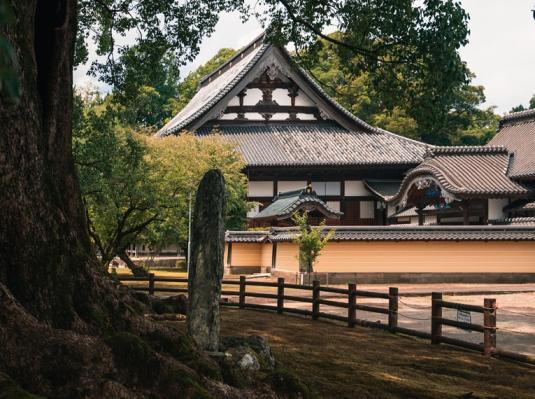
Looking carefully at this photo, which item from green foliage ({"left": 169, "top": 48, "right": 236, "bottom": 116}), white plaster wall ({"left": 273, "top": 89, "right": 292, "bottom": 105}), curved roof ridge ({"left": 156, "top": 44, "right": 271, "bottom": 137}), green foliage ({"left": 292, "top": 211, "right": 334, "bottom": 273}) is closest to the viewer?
green foliage ({"left": 292, "top": 211, "right": 334, "bottom": 273})

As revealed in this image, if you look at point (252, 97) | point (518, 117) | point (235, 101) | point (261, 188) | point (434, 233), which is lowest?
point (434, 233)

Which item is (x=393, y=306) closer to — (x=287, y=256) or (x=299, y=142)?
(x=287, y=256)

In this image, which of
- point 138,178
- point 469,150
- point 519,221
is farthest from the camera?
point 469,150

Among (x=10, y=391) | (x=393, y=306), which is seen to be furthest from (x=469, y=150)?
(x=10, y=391)

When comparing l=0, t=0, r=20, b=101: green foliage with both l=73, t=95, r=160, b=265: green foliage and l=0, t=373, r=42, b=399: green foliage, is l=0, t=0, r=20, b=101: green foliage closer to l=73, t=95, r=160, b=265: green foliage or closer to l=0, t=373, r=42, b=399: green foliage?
l=0, t=373, r=42, b=399: green foliage

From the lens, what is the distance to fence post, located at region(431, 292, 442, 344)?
37.1 feet

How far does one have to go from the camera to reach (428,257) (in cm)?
2639

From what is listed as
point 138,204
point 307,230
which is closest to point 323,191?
point 307,230

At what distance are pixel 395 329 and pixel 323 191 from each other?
2681cm

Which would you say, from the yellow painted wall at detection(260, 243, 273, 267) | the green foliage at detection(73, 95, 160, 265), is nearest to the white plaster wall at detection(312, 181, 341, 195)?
the yellow painted wall at detection(260, 243, 273, 267)

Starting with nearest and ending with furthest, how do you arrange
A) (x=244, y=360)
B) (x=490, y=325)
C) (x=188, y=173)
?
(x=244, y=360)
(x=490, y=325)
(x=188, y=173)

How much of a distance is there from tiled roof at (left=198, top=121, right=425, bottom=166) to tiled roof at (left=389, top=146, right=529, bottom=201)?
5.33 metres

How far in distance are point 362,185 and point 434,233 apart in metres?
13.5

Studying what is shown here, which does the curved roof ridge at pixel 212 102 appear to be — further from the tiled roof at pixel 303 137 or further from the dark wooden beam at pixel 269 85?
the dark wooden beam at pixel 269 85
